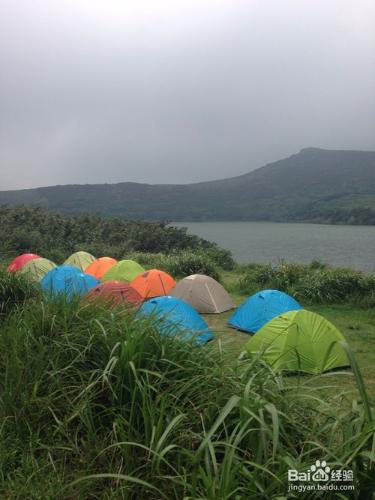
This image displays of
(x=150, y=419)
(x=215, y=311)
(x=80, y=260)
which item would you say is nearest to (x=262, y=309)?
(x=215, y=311)

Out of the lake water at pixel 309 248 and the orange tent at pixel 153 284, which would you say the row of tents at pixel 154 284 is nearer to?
the orange tent at pixel 153 284

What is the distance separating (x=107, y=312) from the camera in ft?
12.4

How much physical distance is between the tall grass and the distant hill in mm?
60646

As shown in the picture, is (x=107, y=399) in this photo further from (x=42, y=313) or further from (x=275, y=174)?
(x=275, y=174)

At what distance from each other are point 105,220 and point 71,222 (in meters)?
3.40

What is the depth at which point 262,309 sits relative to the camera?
932 cm

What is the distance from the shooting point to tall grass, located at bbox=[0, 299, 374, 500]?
2.09m

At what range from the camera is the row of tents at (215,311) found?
418 centimetres

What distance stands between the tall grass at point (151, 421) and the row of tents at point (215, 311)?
1.09ft

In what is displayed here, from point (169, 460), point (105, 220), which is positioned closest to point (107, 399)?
point (169, 460)

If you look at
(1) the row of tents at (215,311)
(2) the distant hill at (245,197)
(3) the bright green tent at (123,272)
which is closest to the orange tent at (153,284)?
(1) the row of tents at (215,311)

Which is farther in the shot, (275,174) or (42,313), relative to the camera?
(275,174)

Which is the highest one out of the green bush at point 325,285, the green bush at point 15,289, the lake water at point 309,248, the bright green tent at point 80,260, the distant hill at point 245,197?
the distant hill at point 245,197

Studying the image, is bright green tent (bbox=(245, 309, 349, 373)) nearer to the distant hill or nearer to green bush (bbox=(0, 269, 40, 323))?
green bush (bbox=(0, 269, 40, 323))
